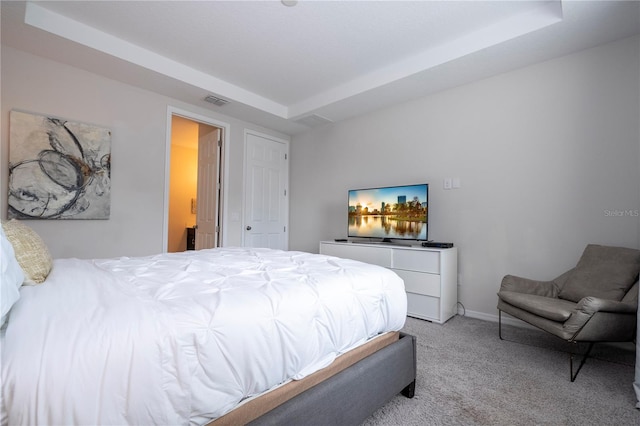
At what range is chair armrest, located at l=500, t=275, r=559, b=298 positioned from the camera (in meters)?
2.66

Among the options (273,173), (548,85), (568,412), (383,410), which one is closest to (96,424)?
(383,410)

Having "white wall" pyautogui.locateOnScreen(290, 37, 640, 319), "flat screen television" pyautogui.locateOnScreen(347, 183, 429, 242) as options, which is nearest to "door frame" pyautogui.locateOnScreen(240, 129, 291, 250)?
"flat screen television" pyautogui.locateOnScreen(347, 183, 429, 242)

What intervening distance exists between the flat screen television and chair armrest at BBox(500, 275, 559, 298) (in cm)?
93

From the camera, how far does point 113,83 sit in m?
3.37

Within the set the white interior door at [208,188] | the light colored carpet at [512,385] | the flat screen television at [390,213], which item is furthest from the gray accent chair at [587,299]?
the white interior door at [208,188]

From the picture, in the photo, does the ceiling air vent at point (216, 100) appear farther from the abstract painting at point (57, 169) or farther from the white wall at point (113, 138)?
the abstract painting at point (57, 169)

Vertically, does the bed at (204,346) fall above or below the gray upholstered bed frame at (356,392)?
above

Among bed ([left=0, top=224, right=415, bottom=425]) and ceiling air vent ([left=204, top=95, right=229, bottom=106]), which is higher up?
ceiling air vent ([left=204, top=95, right=229, bottom=106])

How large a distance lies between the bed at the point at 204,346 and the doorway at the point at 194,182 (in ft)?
8.94

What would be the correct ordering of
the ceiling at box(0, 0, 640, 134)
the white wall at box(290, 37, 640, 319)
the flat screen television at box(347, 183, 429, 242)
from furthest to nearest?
the flat screen television at box(347, 183, 429, 242), the white wall at box(290, 37, 640, 319), the ceiling at box(0, 0, 640, 134)

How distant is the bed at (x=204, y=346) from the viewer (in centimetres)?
77

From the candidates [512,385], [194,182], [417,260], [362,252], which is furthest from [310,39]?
[194,182]

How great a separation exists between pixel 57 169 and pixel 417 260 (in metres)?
3.71

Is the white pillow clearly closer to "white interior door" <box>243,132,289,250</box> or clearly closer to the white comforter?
the white comforter
